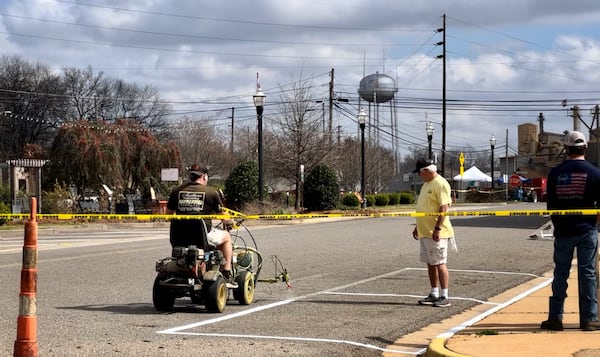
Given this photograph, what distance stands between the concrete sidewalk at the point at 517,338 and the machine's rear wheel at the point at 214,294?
275 cm

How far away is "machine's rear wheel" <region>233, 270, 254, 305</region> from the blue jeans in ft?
Answer: 12.5

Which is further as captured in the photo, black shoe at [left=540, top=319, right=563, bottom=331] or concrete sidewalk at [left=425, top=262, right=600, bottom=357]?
black shoe at [left=540, top=319, right=563, bottom=331]

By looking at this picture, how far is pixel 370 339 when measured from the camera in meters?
8.30

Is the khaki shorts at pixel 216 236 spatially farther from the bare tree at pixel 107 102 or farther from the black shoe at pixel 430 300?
the bare tree at pixel 107 102

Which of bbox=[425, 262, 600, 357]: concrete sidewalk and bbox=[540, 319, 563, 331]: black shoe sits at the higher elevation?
bbox=[540, 319, 563, 331]: black shoe

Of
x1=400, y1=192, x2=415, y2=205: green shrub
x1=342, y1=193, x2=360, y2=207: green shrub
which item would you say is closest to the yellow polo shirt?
x1=342, y1=193, x2=360, y2=207: green shrub

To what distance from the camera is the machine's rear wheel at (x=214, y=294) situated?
32.0ft

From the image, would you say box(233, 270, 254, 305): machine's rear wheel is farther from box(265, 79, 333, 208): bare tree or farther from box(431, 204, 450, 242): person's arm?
box(265, 79, 333, 208): bare tree

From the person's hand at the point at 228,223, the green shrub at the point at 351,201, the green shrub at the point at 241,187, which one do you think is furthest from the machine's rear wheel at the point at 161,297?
the green shrub at the point at 351,201

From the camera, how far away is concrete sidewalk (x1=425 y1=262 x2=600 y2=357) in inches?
280

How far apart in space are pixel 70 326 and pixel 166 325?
99 centimetres

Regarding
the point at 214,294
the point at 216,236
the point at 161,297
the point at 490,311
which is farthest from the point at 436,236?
the point at 161,297

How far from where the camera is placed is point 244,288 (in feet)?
34.5

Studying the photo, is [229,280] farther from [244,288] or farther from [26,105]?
[26,105]
